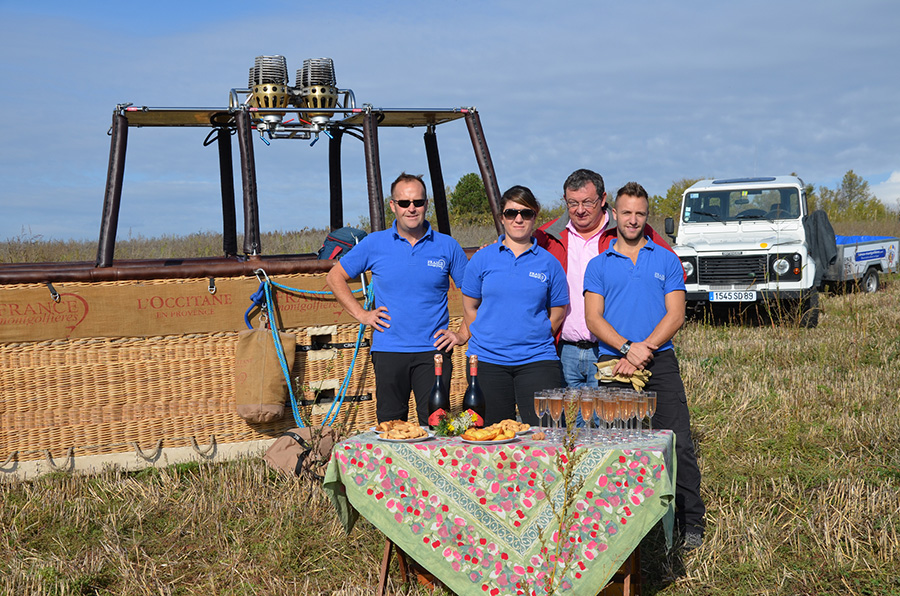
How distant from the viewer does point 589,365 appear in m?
4.71

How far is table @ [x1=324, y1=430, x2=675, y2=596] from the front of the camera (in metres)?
3.27

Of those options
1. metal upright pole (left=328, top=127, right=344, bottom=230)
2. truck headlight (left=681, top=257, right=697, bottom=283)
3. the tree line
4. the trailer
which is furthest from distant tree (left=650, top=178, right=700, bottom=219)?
metal upright pole (left=328, top=127, right=344, bottom=230)

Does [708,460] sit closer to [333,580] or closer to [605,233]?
[605,233]

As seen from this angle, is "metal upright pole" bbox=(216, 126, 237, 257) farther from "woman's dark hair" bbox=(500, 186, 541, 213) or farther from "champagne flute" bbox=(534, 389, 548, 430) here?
"champagne flute" bbox=(534, 389, 548, 430)

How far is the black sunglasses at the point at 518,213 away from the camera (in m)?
4.24

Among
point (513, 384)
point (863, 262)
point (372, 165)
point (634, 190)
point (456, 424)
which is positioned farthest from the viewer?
point (863, 262)

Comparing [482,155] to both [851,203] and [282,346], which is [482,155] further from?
[851,203]

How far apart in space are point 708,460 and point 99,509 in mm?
3955

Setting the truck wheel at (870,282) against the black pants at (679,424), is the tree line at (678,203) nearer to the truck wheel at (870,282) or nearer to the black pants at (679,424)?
the truck wheel at (870,282)

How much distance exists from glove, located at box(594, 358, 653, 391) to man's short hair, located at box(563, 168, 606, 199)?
978 millimetres

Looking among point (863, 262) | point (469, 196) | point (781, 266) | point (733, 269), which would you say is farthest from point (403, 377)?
point (469, 196)

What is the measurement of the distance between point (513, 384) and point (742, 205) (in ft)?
31.7

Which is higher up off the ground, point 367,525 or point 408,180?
point 408,180

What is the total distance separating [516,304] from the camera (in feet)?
14.1
